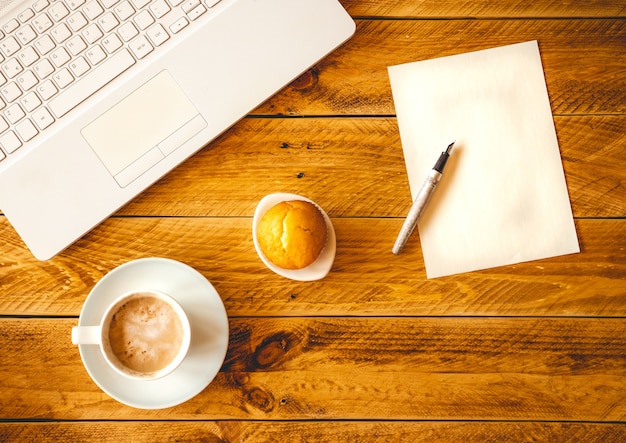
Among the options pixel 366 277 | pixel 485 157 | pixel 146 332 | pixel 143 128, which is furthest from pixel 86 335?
pixel 485 157

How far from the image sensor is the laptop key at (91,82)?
666mm

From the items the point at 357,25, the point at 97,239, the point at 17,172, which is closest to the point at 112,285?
the point at 97,239

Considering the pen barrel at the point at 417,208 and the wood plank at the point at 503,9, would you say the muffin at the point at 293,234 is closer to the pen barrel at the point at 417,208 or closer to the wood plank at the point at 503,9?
the pen barrel at the point at 417,208

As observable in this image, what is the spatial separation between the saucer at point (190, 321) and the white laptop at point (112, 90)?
87mm

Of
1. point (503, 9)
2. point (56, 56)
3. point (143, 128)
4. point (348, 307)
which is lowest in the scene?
point (348, 307)

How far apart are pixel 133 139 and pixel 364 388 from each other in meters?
0.46

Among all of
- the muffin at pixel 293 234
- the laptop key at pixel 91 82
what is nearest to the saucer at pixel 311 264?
the muffin at pixel 293 234

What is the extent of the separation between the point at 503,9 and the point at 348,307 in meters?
0.49

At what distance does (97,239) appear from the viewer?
0.72 m

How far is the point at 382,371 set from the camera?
73cm

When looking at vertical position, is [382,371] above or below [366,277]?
below

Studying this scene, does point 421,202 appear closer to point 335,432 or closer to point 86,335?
point 335,432

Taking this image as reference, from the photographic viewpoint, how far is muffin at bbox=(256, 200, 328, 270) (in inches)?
26.1

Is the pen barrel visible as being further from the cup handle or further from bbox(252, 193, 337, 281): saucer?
the cup handle
